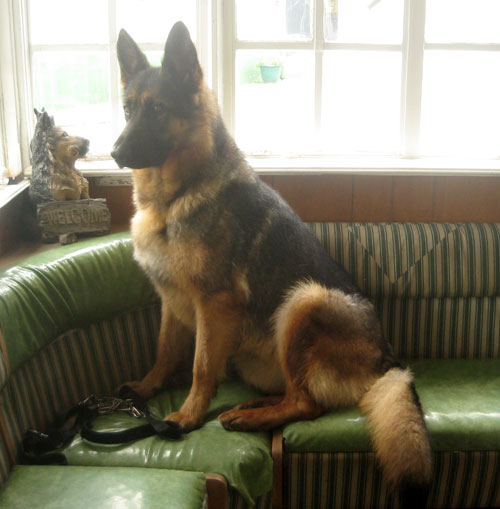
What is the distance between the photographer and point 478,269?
2494 millimetres

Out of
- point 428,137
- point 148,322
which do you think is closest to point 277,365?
point 148,322

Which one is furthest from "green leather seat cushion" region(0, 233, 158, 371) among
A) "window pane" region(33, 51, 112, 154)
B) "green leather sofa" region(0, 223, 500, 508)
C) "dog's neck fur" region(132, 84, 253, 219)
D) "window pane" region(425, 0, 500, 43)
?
"window pane" region(425, 0, 500, 43)

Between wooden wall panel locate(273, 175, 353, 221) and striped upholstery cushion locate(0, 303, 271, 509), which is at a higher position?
wooden wall panel locate(273, 175, 353, 221)

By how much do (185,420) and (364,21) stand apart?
6.39 feet

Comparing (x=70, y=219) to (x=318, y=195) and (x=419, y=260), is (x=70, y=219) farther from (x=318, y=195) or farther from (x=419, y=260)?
(x=419, y=260)

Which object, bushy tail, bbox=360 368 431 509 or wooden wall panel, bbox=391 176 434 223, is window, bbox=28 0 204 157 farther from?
bushy tail, bbox=360 368 431 509

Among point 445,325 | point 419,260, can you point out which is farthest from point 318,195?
point 445,325

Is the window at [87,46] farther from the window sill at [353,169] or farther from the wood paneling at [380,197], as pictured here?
the wood paneling at [380,197]

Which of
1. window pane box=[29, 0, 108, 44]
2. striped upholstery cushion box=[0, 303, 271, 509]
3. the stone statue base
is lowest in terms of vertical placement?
striped upholstery cushion box=[0, 303, 271, 509]

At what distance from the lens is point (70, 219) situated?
2.36 meters

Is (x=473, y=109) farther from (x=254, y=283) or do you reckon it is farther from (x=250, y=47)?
(x=254, y=283)

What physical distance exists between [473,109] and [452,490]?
1757 mm

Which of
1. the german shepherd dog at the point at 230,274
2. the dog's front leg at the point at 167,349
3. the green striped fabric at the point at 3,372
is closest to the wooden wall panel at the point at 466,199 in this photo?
the german shepherd dog at the point at 230,274

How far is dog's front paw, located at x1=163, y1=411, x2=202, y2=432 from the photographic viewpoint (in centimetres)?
193
